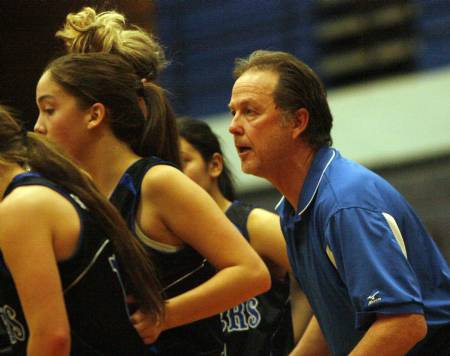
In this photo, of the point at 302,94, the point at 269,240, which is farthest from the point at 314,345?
the point at 302,94

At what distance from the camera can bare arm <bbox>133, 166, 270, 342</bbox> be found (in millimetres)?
2588

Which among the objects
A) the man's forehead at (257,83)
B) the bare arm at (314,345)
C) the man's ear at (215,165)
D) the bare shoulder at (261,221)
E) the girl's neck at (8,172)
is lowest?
the bare arm at (314,345)

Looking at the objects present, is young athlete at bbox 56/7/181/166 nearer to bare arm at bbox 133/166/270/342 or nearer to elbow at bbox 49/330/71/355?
bare arm at bbox 133/166/270/342

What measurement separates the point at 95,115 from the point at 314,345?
88 cm

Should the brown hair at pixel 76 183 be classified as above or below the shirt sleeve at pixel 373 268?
above

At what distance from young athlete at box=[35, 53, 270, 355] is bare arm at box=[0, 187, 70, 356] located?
409mm

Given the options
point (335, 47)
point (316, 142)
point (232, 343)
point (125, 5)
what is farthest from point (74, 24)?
point (335, 47)

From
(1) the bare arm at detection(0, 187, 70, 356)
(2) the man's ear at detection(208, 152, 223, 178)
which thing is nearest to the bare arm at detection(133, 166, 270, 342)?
(1) the bare arm at detection(0, 187, 70, 356)

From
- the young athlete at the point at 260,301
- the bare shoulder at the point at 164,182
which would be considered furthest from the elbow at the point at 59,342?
the young athlete at the point at 260,301

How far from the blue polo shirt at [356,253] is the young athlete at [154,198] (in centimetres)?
19

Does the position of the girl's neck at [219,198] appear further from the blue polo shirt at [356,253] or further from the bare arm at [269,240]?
the blue polo shirt at [356,253]

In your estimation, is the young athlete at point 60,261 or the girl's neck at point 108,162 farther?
the girl's neck at point 108,162

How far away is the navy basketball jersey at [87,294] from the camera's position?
7.27 ft

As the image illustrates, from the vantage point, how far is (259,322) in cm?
337
